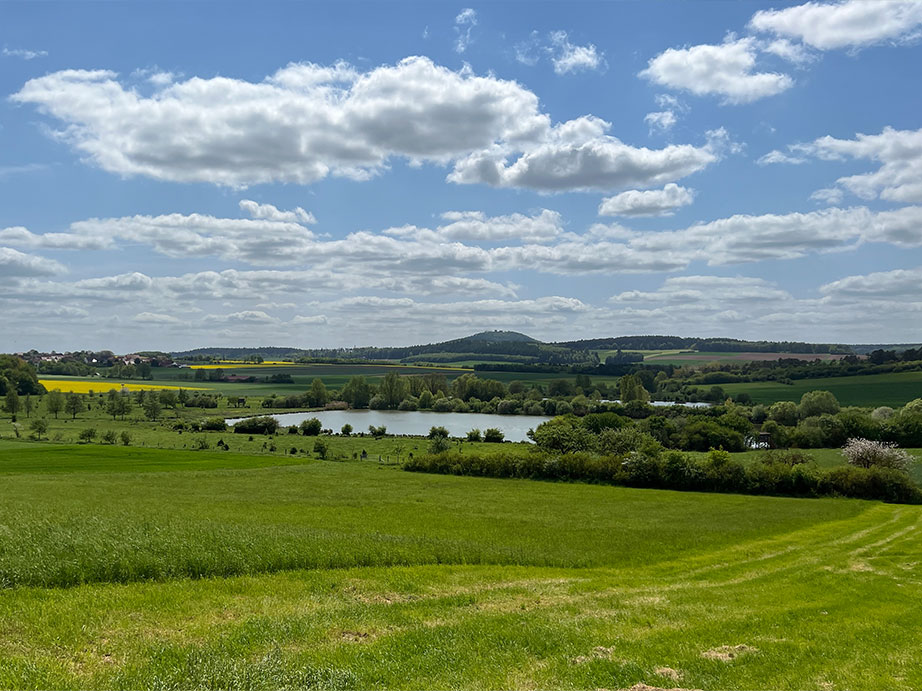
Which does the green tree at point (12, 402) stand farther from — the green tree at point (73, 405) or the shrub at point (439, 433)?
the shrub at point (439, 433)

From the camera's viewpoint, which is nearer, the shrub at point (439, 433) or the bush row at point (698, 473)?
the bush row at point (698, 473)

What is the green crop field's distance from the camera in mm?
142700

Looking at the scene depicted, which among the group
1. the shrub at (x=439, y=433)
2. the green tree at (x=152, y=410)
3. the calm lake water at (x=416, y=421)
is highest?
the green tree at (x=152, y=410)

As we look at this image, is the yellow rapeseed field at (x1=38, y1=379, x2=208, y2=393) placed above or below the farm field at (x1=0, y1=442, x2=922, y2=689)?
below

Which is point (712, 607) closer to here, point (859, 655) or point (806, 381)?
point (859, 655)

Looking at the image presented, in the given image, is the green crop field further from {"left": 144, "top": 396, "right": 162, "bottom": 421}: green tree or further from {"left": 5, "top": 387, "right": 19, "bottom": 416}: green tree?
{"left": 5, "top": 387, "right": 19, "bottom": 416}: green tree

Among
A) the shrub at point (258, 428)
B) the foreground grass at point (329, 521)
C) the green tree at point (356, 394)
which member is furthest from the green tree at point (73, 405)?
the green tree at point (356, 394)

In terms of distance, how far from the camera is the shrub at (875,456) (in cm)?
7019

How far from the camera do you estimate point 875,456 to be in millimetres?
71938

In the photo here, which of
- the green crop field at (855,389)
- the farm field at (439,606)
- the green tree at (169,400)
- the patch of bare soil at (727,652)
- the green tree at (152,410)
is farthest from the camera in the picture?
the green tree at (169,400)

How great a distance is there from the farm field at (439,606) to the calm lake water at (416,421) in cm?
10111

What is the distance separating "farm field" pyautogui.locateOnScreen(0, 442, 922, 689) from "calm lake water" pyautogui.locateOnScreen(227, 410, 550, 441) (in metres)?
101

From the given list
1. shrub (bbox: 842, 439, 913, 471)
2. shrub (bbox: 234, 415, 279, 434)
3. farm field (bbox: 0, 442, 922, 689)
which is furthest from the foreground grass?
shrub (bbox: 234, 415, 279, 434)

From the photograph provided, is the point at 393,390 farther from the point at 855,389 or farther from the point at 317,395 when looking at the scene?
the point at 855,389
